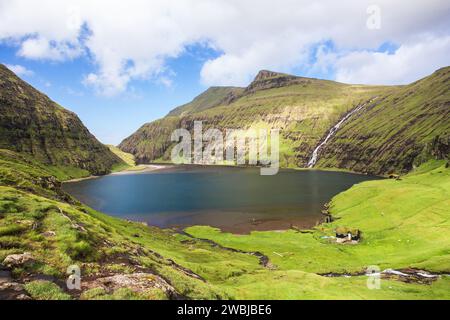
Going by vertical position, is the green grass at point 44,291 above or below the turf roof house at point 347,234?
above

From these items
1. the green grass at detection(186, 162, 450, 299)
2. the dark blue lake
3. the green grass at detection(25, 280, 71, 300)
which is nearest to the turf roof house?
the green grass at detection(186, 162, 450, 299)

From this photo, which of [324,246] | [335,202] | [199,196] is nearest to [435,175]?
[335,202]

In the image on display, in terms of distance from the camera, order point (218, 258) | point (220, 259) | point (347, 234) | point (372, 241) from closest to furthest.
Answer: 1. point (220, 259)
2. point (218, 258)
3. point (372, 241)
4. point (347, 234)

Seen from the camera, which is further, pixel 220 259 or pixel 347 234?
pixel 347 234

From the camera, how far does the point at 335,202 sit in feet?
474

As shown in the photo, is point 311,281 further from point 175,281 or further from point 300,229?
point 300,229

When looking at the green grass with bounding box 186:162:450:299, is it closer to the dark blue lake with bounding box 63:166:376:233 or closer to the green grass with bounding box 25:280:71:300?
the dark blue lake with bounding box 63:166:376:233

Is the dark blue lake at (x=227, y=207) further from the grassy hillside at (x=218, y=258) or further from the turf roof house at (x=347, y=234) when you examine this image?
the turf roof house at (x=347, y=234)

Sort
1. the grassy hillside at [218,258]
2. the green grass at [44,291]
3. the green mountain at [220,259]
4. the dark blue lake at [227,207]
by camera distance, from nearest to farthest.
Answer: the green grass at [44,291] → the green mountain at [220,259] → the grassy hillside at [218,258] → the dark blue lake at [227,207]

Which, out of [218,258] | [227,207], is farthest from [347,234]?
[227,207]

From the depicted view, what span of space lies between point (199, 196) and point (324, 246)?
100601 mm

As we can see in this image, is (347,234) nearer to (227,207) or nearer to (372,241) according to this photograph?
(372,241)

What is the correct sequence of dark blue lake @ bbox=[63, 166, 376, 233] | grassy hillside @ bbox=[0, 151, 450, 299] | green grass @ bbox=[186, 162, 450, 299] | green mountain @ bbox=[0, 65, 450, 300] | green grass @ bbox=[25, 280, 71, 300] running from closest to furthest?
green grass @ bbox=[25, 280, 71, 300]
green mountain @ bbox=[0, 65, 450, 300]
grassy hillside @ bbox=[0, 151, 450, 299]
green grass @ bbox=[186, 162, 450, 299]
dark blue lake @ bbox=[63, 166, 376, 233]

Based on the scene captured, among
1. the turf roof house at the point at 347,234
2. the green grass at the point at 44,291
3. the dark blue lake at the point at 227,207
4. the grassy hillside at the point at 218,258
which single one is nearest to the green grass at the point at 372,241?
the grassy hillside at the point at 218,258
